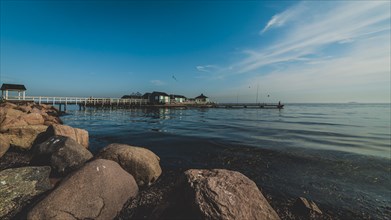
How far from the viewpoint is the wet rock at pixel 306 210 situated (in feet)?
13.9

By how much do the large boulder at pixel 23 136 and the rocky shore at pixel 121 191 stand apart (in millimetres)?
2660

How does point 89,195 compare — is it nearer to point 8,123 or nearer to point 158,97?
point 8,123

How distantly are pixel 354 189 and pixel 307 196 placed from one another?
1867mm

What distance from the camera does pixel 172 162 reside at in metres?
7.82

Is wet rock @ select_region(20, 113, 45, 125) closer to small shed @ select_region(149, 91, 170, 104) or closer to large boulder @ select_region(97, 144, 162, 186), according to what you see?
large boulder @ select_region(97, 144, 162, 186)

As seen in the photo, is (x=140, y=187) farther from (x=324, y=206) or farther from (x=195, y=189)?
(x=324, y=206)

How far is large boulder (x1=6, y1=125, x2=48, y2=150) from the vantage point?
760 centimetres

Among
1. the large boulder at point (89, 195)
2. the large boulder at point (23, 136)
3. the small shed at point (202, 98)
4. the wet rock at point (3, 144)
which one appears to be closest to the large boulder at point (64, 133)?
the large boulder at point (23, 136)

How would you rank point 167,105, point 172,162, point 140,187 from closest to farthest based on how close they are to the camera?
1. point 140,187
2. point 172,162
3. point 167,105

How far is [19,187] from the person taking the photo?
13.5 feet

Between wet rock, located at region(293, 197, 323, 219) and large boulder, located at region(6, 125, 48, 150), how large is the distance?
33.6 ft

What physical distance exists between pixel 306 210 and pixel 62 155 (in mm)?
6849

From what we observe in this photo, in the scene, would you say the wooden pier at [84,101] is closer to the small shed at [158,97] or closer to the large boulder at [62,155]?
the small shed at [158,97]

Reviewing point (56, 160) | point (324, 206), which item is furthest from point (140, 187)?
point (324, 206)
